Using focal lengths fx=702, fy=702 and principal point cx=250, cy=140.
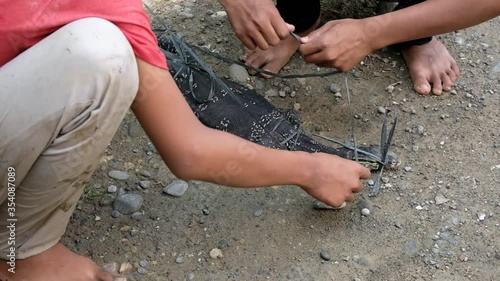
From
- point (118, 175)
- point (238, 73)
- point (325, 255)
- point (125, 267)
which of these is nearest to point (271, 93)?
point (238, 73)

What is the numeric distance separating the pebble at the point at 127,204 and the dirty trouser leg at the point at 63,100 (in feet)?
1.32

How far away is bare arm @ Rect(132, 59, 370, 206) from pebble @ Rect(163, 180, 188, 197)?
354mm

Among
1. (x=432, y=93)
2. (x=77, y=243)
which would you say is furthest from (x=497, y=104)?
(x=77, y=243)

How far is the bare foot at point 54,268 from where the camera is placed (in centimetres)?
144

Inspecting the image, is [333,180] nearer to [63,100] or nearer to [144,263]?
[144,263]

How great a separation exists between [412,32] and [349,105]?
28 centimetres

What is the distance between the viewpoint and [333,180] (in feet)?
5.11

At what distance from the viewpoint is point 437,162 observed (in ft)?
5.95

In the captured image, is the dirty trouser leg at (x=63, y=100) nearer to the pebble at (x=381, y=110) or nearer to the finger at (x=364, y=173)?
the finger at (x=364, y=173)

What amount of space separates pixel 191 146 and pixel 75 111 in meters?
0.22

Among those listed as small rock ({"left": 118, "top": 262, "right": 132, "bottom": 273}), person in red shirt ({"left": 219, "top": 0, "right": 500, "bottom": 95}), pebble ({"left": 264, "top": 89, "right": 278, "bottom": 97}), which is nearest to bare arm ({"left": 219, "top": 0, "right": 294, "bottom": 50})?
person in red shirt ({"left": 219, "top": 0, "right": 500, "bottom": 95})

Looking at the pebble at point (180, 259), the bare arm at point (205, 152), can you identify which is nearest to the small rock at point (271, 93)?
the bare arm at point (205, 152)

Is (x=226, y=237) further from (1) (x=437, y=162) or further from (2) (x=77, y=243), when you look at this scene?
(1) (x=437, y=162)

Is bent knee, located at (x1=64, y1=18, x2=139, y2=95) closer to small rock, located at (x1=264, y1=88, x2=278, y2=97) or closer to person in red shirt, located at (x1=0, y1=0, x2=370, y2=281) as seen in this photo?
person in red shirt, located at (x1=0, y1=0, x2=370, y2=281)
